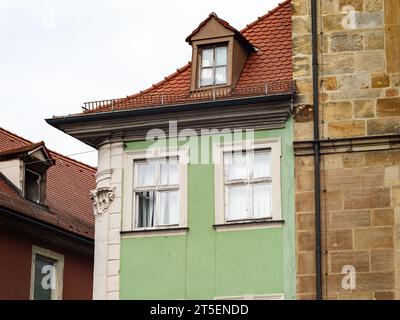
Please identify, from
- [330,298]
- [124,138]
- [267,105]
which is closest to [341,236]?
[330,298]

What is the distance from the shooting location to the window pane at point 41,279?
32781 mm

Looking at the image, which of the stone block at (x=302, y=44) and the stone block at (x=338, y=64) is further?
the stone block at (x=302, y=44)

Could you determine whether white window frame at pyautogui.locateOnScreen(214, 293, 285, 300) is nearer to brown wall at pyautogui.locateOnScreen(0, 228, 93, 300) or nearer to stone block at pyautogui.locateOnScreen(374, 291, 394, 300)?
stone block at pyautogui.locateOnScreen(374, 291, 394, 300)

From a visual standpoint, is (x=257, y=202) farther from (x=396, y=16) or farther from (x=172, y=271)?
(x=396, y=16)

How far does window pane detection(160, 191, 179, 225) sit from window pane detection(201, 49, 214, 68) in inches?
108

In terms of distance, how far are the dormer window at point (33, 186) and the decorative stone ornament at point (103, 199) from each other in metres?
6.29

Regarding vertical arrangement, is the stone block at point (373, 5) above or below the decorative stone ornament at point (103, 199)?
above

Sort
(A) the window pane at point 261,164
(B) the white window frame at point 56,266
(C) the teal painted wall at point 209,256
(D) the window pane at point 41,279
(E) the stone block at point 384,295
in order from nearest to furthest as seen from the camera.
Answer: (E) the stone block at point 384,295
(C) the teal painted wall at point 209,256
(A) the window pane at point 261,164
(B) the white window frame at point 56,266
(D) the window pane at point 41,279

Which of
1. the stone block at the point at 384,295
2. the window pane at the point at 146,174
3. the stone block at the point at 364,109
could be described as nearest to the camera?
the stone block at the point at 384,295

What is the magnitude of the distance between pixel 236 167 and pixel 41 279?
777 centimetres

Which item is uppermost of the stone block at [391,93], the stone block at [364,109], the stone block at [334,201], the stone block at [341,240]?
the stone block at [391,93]

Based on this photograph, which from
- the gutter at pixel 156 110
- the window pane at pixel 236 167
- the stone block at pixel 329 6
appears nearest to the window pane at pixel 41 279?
the gutter at pixel 156 110

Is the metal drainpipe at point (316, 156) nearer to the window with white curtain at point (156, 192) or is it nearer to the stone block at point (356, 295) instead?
the stone block at point (356, 295)

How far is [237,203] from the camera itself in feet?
88.0
